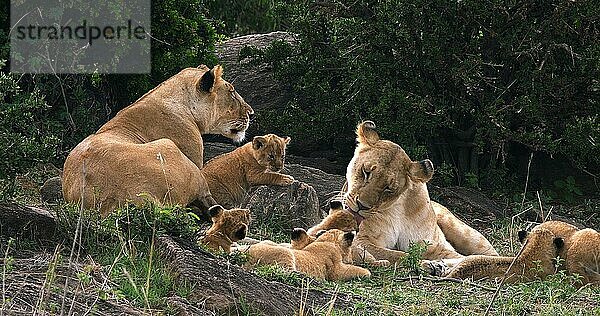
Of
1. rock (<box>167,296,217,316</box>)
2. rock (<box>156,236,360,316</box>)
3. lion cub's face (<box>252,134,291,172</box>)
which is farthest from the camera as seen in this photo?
lion cub's face (<box>252,134,291,172</box>)

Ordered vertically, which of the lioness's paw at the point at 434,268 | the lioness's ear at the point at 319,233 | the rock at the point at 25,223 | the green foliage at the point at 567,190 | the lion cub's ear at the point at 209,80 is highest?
the lion cub's ear at the point at 209,80

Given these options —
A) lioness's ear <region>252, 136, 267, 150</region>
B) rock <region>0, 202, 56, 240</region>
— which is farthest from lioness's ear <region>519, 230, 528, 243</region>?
rock <region>0, 202, 56, 240</region>

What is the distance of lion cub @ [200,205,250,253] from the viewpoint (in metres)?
7.28

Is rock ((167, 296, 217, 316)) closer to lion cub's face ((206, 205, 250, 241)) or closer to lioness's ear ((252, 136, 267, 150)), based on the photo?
lion cub's face ((206, 205, 250, 241))

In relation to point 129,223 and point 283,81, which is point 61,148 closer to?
point 283,81

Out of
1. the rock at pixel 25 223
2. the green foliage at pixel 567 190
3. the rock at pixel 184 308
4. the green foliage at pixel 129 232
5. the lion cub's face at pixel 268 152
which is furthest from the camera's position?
the green foliage at pixel 567 190

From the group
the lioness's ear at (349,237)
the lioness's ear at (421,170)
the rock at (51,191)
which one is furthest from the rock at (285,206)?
the lioness's ear at (349,237)

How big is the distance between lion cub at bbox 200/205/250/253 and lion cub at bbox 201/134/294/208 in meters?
2.43

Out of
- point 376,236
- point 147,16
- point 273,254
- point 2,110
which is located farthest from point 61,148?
point 273,254

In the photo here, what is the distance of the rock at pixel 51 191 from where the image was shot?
993cm

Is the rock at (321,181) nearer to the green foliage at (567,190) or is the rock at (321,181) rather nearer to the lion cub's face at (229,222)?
the green foliage at (567,190)

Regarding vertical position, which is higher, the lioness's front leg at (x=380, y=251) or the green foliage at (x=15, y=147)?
the green foliage at (x=15, y=147)

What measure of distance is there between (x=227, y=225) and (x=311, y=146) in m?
6.72

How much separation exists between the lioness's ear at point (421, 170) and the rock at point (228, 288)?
269cm
